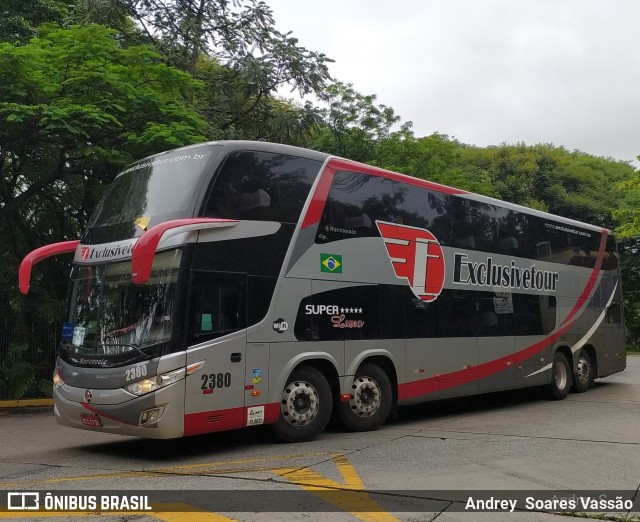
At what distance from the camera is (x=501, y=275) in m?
13.9

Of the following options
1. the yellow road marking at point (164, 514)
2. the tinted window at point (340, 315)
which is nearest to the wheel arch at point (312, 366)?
the tinted window at point (340, 315)

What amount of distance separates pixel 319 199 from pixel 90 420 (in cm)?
435

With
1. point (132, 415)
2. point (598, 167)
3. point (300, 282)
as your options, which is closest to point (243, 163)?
point (300, 282)

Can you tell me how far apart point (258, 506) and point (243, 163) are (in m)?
4.79

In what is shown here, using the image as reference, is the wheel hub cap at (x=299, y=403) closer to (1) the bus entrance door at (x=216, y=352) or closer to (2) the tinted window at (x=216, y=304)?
(1) the bus entrance door at (x=216, y=352)

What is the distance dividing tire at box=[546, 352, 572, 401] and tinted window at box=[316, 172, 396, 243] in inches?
257

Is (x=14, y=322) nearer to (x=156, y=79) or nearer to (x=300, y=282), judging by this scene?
(x=156, y=79)

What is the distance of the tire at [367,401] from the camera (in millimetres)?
10578

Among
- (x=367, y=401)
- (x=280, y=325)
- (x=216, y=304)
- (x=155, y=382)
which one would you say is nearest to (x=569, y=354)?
(x=367, y=401)

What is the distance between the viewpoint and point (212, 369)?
8656mm

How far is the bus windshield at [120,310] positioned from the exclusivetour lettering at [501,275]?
5.98 m

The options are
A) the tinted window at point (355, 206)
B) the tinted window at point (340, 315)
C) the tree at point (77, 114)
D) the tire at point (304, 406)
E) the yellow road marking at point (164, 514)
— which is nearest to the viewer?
the yellow road marking at point (164, 514)

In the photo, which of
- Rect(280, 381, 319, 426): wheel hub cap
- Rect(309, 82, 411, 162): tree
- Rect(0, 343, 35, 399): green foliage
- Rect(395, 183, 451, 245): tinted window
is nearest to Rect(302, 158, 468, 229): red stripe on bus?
Rect(395, 183, 451, 245): tinted window

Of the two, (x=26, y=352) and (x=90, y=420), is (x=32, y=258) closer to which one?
(x=90, y=420)
